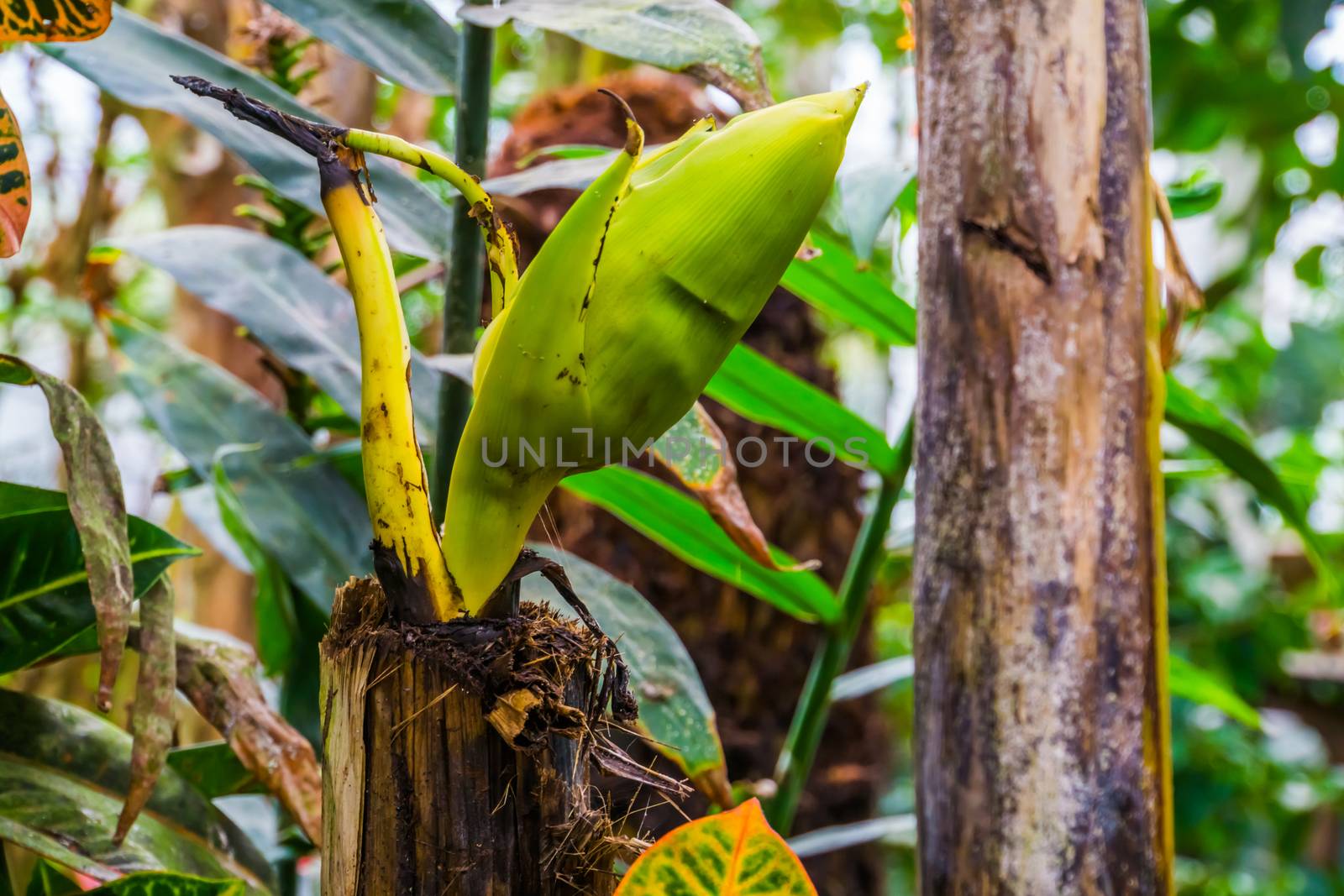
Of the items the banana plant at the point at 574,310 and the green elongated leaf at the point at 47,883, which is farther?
the green elongated leaf at the point at 47,883

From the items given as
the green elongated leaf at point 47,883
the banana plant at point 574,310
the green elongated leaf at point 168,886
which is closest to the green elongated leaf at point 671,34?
the banana plant at point 574,310

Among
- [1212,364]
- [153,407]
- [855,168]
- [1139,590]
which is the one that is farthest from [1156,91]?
[153,407]

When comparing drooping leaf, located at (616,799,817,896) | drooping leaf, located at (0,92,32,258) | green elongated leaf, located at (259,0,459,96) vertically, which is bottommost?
drooping leaf, located at (616,799,817,896)

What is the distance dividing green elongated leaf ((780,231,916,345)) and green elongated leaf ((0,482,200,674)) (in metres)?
0.39

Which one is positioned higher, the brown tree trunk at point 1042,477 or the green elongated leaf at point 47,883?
the brown tree trunk at point 1042,477

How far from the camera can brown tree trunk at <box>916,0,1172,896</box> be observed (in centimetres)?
41

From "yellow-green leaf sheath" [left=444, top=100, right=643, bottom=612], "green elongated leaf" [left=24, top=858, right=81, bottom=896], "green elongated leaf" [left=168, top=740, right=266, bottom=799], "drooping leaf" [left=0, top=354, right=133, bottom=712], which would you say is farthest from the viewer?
"green elongated leaf" [left=168, top=740, right=266, bottom=799]

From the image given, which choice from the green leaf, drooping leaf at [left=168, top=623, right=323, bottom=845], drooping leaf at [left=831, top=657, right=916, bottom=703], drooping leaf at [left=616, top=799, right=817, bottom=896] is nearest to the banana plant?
drooping leaf at [left=616, top=799, right=817, bottom=896]

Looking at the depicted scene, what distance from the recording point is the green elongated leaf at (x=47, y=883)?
48cm

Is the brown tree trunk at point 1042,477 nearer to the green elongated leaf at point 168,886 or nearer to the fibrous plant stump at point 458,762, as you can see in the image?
the fibrous plant stump at point 458,762

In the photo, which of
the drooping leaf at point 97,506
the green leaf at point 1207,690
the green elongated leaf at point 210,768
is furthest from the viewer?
the green leaf at point 1207,690

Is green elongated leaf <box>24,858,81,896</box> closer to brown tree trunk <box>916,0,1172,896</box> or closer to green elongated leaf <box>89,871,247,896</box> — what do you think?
green elongated leaf <box>89,871,247,896</box>

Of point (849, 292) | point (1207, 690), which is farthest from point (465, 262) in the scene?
point (1207, 690)

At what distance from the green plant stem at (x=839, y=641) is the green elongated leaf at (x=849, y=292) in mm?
70
